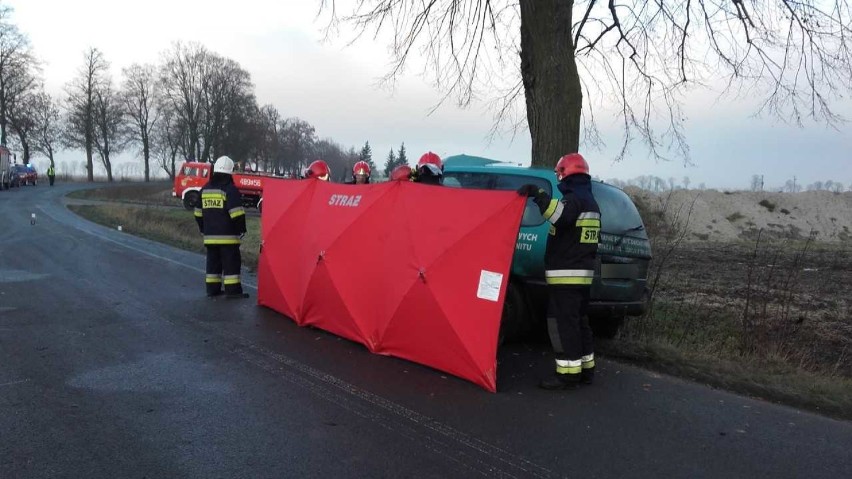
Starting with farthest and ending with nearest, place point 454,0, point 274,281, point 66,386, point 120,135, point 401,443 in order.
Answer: point 120,135 → point 454,0 → point 274,281 → point 66,386 → point 401,443

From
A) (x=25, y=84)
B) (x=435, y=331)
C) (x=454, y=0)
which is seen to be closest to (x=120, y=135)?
(x=25, y=84)

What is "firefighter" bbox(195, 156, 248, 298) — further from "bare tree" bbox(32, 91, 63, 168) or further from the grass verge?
"bare tree" bbox(32, 91, 63, 168)

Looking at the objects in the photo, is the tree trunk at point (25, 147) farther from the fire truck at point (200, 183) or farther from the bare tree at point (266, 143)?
the fire truck at point (200, 183)

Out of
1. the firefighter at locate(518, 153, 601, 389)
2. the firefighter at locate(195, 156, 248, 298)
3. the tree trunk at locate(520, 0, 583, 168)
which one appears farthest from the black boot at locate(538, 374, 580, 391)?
the firefighter at locate(195, 156, 248, 298)

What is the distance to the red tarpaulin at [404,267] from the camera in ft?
16.6

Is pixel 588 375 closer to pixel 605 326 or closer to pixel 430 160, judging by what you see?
pixel 605 326

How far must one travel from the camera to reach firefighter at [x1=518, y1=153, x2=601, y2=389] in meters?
4.96

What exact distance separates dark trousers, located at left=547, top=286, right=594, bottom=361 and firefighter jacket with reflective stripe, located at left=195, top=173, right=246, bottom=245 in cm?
503

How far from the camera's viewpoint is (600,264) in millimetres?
5844

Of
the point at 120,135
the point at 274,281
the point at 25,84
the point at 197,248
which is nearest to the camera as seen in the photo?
the point at 274,281

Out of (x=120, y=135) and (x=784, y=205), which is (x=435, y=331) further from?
(x=120, y=135)

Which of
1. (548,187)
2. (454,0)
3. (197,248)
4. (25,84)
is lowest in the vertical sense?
(197,248)

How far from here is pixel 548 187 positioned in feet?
20.2

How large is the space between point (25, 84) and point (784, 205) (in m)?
60.7
